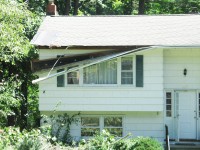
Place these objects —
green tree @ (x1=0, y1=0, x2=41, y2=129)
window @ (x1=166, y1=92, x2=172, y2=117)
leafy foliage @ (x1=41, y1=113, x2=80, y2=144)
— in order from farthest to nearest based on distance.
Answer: window @ (x1=166, y1=92, x2=172, y2=117) < leafy foliage @ (x1=41, y1=113, x2=80, y2=144) < green tree @ (x1=0, y1=0, x2=41, y2=129)

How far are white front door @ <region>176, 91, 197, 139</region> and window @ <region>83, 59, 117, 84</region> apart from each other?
3.16 metres

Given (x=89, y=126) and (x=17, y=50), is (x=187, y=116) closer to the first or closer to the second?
(x=89, y=126)

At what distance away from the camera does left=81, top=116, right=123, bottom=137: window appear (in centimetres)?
1903

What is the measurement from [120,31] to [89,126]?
180 inches

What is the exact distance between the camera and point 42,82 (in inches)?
735

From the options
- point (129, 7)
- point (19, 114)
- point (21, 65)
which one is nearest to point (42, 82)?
point (21, 65)

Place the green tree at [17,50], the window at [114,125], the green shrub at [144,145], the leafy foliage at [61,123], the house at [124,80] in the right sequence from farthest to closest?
the window at [114,125] → the leafy foliage at [61,123] → the house at [124,80] → the green tree at [17,50] → the green shrub at [144,145]

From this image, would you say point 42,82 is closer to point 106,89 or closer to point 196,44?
point 106,89

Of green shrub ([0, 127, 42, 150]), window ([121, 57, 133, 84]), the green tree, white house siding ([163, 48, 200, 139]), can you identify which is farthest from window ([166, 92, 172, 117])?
green shrub ([0, 127, 42, 150])

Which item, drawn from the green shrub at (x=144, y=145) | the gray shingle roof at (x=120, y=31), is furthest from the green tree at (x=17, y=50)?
the green shrub at (x=144, y=145)

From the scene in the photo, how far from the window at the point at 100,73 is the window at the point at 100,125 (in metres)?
1.62

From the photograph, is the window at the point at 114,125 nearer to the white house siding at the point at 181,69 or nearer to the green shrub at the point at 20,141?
the white house siding at the point at 181,69

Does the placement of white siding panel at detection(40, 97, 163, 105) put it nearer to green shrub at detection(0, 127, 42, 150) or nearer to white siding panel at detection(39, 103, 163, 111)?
white siding panel at detection(39, 103, 163, 111)

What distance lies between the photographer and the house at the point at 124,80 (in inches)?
723
